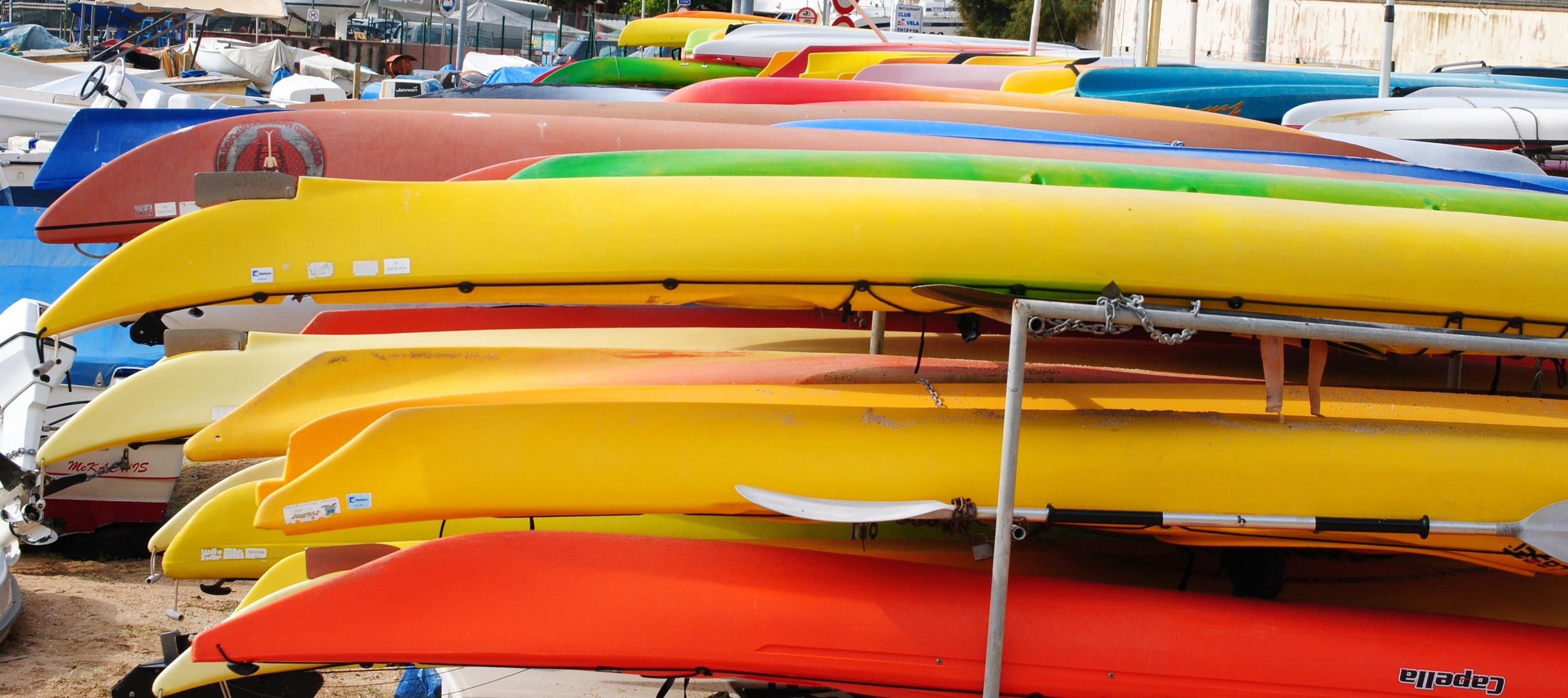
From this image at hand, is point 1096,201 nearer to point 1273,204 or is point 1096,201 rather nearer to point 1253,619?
point 1273,204

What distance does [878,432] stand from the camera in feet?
7.63

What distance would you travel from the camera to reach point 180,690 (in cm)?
231

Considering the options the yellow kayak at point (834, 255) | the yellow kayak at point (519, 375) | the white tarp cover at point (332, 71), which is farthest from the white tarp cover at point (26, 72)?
the yellow kayak at point (834, 255)

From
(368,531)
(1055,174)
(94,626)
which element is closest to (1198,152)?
(1055,174)

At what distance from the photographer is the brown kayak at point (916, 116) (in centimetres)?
514

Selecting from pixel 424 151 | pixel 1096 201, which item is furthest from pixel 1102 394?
pixel 424 151

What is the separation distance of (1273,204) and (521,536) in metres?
1.96

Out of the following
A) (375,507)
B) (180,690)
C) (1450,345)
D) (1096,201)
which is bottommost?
(180,690)

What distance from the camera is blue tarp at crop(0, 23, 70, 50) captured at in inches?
770

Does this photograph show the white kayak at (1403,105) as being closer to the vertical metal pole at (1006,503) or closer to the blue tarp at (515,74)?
the vertical metal pole at (1006,503)

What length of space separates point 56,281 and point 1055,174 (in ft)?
17.1

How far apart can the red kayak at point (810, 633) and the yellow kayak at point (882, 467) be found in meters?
0.13

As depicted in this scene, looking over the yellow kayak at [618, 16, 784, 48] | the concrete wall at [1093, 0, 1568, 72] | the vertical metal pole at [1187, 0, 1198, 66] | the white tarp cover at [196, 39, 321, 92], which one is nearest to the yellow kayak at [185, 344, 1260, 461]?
the vertical metal pole at [1187, 0, 1198, 66]

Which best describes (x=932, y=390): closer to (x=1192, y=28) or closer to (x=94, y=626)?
(x=94, y=626)
